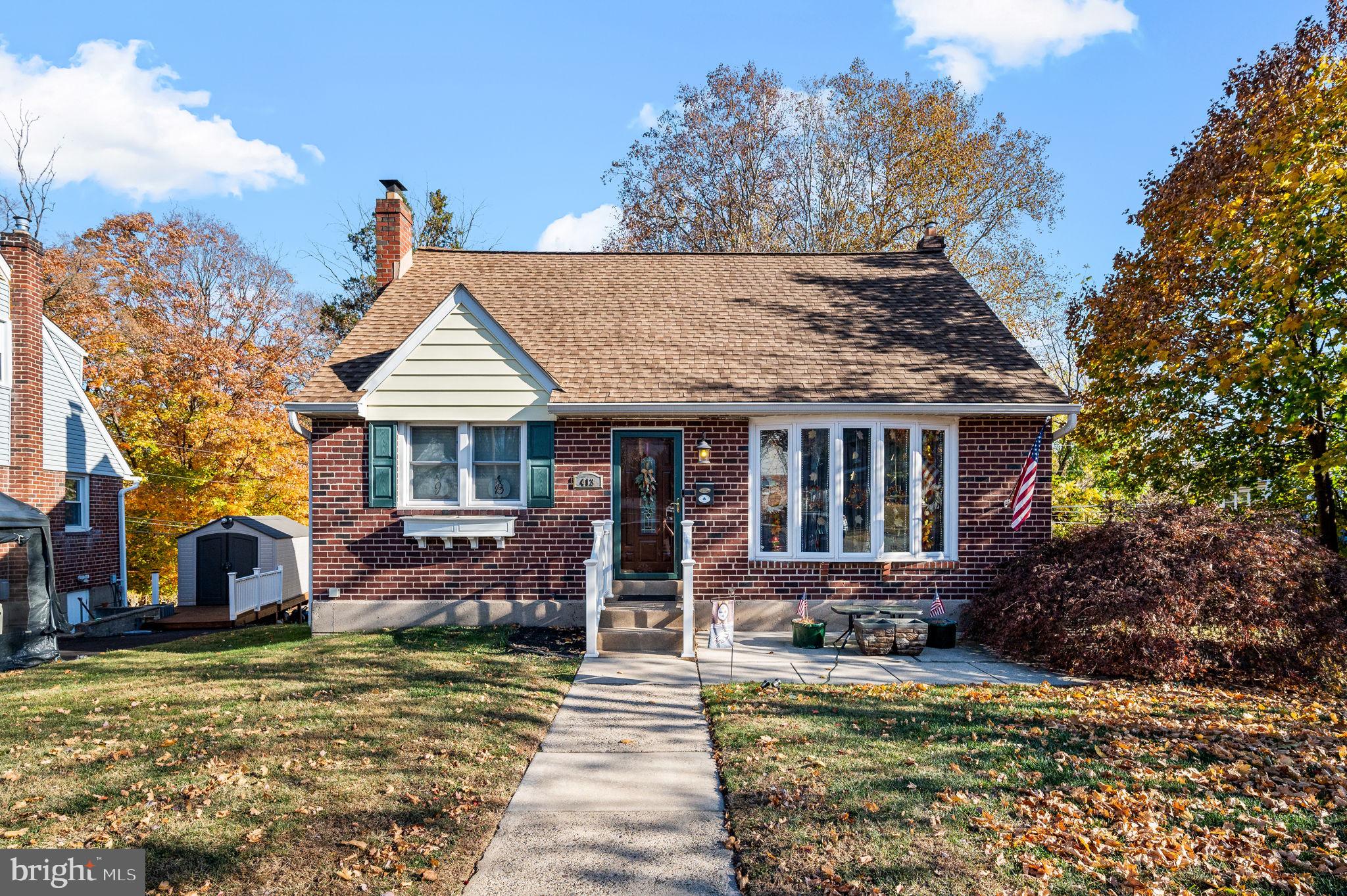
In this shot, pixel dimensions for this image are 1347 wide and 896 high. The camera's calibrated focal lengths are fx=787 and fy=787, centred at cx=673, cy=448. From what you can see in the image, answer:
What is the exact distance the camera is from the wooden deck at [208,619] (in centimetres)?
1783

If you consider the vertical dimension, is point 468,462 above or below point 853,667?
above

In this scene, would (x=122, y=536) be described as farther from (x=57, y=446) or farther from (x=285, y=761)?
(x=285, y=761)

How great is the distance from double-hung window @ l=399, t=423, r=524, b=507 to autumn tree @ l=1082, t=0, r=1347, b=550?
35.4 feet

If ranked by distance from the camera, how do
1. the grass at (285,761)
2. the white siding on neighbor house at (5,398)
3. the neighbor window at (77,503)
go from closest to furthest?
1. the grass at (285,761)
2. the white siding on neighbor house at (5,398)
3. the neighbor window at (77,503)

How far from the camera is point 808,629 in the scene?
33.8 ft

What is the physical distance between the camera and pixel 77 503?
62.0 feet

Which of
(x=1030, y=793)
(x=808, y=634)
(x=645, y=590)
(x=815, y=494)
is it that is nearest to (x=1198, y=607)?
(x=808, y=634)

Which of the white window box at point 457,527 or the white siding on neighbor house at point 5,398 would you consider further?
the white siding on neighbor house at point 5,398

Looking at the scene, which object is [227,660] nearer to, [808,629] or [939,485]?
[808,629]

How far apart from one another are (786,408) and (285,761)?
7.38 m

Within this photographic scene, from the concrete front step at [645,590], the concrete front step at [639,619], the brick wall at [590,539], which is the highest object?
the brick wall at [590,539]

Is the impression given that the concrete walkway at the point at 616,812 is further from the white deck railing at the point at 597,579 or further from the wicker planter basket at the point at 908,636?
the wicker planter basket at the point at 908,636

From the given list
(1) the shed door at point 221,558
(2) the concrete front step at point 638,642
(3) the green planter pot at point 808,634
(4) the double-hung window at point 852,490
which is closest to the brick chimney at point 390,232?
(4) the double-hung window at point 852,490

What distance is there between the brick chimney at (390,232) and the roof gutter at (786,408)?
5104 mm
